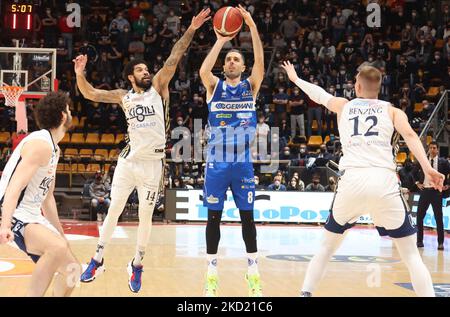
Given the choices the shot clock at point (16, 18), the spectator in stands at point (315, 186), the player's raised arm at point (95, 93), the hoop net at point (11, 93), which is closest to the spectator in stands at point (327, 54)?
the spectator in stands at point (315, 186)

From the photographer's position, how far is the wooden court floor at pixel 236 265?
291 inches

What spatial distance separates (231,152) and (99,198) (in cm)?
1092

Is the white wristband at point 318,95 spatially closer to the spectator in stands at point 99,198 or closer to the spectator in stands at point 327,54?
the spectator in stands at point 99,198

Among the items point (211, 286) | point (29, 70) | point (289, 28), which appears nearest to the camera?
point (211, 286)

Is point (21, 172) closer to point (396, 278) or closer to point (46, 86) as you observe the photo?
point (396, 278)

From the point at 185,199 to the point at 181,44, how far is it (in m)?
10.1

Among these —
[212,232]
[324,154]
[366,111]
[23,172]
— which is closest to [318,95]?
[366,111]

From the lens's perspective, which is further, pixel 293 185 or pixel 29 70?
pixel 293 185

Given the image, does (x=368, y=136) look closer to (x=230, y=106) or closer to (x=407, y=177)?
(x=230, y=106)

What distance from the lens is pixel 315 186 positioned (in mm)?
17328

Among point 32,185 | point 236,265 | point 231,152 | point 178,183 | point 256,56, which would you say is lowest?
point 178,183

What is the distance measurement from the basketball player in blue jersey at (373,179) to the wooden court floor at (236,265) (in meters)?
1.69
